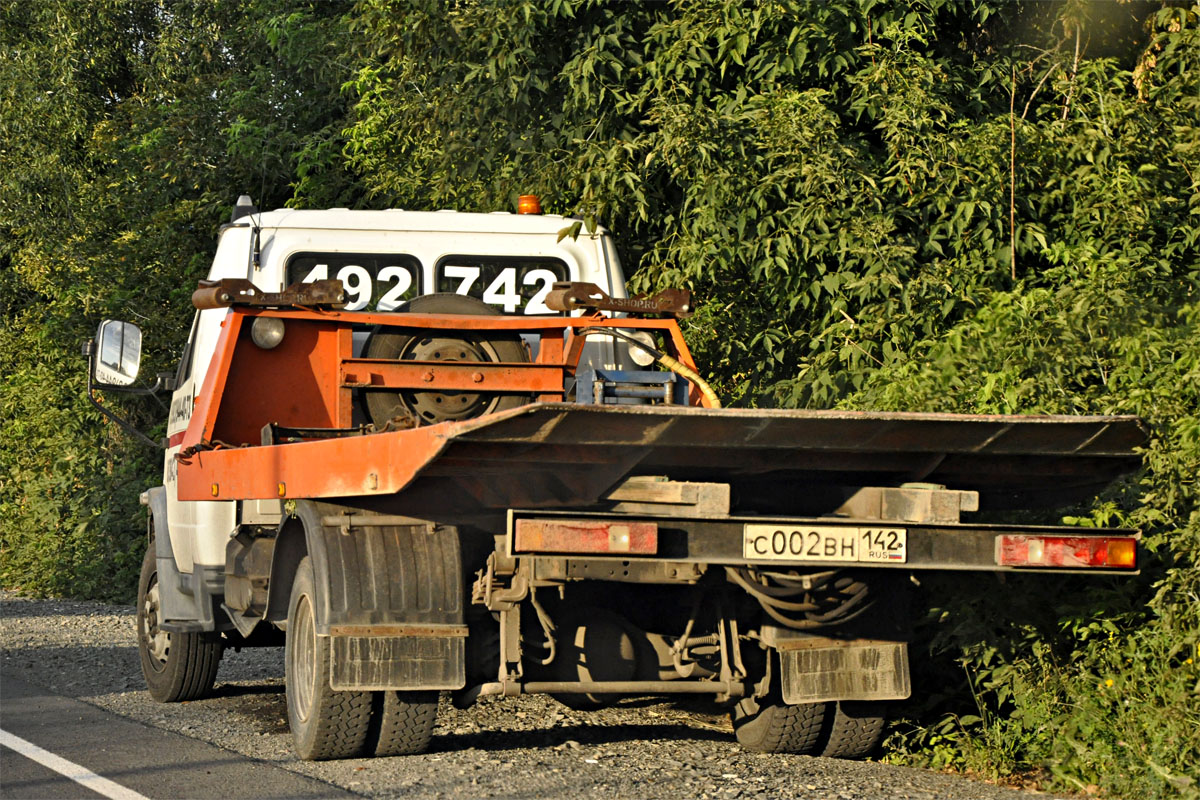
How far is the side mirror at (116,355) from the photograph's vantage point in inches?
355

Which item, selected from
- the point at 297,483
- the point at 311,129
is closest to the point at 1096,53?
the point at 297,483

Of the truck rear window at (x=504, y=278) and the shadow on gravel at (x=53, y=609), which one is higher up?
the truck rear window at (x=504, y=278)

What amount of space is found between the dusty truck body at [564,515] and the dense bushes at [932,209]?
63 centimetres

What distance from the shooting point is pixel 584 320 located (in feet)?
26.6

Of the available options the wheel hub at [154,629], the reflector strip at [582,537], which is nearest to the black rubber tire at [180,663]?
the wheel hub at [154,629]

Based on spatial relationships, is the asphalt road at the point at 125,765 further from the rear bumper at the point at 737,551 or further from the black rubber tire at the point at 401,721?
the rear bumper at the point at 737,551

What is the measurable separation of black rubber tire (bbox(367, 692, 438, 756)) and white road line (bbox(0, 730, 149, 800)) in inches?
38.3

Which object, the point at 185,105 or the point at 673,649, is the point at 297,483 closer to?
the point at 673,649

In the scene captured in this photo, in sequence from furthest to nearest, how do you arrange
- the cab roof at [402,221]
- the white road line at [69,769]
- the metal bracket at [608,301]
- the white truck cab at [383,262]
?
the cab roof at [402,221] → the white truck cab at [383,262] → the metal bracket at [608,301] → the white road line at [69,769]

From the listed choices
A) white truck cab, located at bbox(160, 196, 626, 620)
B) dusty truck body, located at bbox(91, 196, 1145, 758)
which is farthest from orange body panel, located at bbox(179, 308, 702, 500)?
white truck cab, located at bbox(160, 196, 626, 620)

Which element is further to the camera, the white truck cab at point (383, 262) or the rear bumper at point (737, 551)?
the white truck cab at point (383, 262)

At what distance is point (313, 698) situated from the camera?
646 cm

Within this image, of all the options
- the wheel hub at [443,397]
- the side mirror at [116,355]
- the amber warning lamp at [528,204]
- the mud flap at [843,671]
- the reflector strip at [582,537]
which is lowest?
the mud flap at [843,671]

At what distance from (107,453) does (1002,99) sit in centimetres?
1365
